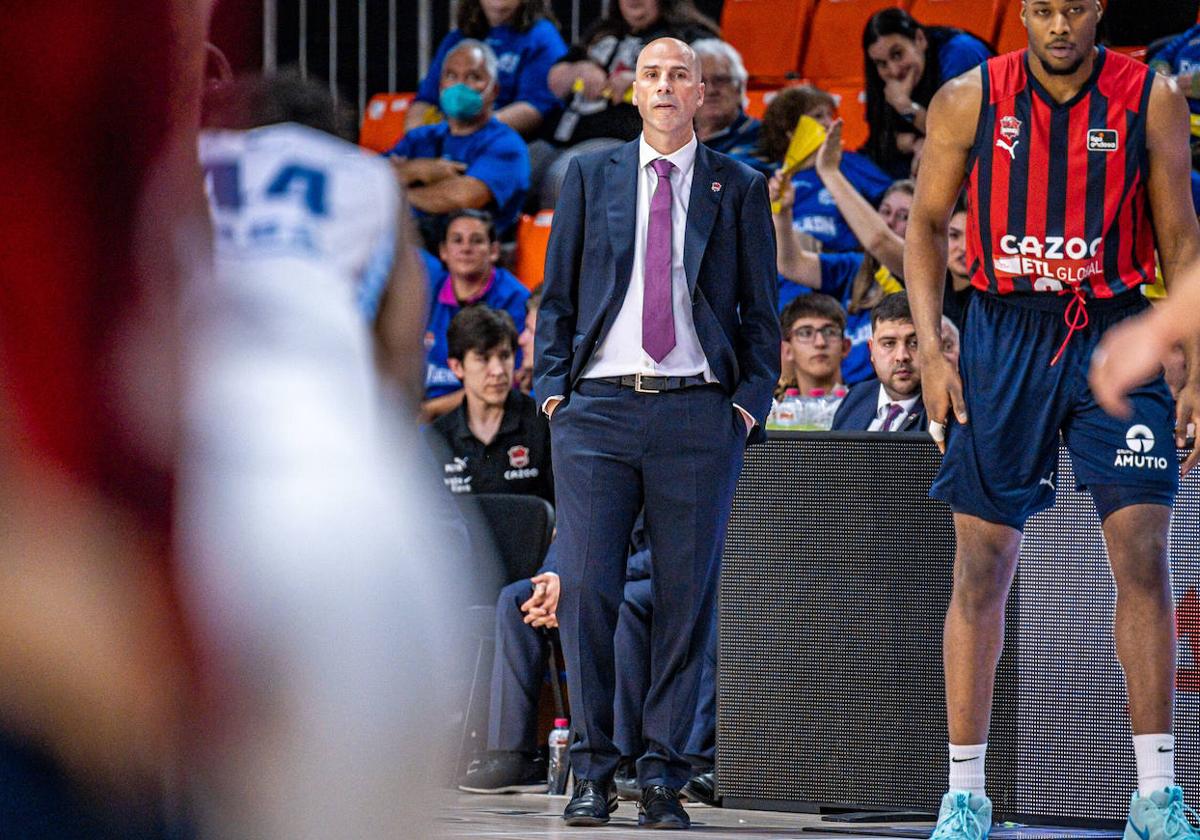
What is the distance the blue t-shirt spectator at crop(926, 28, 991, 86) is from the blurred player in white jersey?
6.56 m

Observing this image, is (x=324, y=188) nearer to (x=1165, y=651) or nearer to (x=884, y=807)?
(x=1165, y=651)

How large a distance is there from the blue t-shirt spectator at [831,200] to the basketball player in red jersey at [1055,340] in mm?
3023

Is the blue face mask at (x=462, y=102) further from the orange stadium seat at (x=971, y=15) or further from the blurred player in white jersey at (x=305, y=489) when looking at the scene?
the blurred player in white jersey at (x=305, y=489)

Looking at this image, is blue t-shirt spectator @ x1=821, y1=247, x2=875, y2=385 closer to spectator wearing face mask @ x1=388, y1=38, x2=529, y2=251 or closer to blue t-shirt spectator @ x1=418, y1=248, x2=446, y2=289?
blue t-shirt spectator @ x1=418, y1=248, x2=446, y2=289

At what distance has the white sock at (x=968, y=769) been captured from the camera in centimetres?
356

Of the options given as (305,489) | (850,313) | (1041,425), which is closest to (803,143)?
(850,313)

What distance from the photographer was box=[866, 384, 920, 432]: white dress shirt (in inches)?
189

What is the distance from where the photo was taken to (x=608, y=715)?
4129 mm

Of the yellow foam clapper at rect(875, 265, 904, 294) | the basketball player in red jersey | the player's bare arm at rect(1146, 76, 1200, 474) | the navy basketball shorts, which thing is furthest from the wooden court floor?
the yellow foam clapper at rect(875, 265, 904, 294)

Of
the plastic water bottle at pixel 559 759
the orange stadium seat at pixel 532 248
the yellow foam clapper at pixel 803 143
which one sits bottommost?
the plastic water bottle at pixel 559 759

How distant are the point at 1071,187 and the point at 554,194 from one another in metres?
4.65

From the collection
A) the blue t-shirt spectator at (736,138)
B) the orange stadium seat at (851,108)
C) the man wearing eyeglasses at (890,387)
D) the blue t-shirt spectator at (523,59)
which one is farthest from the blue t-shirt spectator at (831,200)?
the blue t-shirt spectator at (523,59)

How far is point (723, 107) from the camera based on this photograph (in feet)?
23.0

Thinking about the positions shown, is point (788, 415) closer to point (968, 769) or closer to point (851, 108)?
point (968, 769)
